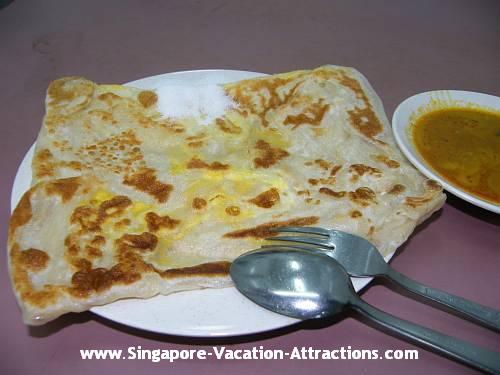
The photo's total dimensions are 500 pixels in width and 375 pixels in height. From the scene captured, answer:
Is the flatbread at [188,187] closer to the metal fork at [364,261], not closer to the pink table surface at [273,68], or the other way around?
the metal fork at [364,261]

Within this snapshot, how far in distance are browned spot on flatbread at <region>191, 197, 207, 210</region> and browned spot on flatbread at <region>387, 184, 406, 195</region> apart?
75 centimetres

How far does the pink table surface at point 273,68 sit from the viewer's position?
1649 mm

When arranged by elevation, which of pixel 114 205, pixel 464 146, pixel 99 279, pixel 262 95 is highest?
pixel 262 95

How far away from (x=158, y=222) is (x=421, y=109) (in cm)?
154

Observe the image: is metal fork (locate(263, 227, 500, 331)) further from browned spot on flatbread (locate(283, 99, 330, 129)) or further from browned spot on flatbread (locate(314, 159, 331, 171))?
browned spot on flatbread (locate(283, 99, 330, 129))

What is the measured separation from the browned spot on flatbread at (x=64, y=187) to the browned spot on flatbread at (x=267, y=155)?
2.45ft

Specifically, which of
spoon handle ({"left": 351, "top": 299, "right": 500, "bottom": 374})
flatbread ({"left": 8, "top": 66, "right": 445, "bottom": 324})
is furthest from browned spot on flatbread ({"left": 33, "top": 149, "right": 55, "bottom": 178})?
spoon handle ({"left": 351, "top": 299, "right": 500, "bottom": 374})

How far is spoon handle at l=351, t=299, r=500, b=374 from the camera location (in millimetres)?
1413

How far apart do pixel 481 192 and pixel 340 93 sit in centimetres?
80

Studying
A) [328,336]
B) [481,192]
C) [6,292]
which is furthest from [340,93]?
[6,292]

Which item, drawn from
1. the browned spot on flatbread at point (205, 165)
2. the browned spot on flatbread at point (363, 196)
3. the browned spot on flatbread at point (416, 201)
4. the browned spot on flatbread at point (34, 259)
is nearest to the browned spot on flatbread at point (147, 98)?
the browned spot on flatbread at point (205, 165)

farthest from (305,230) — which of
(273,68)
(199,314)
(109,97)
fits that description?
(273,68)

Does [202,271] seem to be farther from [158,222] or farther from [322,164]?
[322,164]

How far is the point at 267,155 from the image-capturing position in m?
2.08
